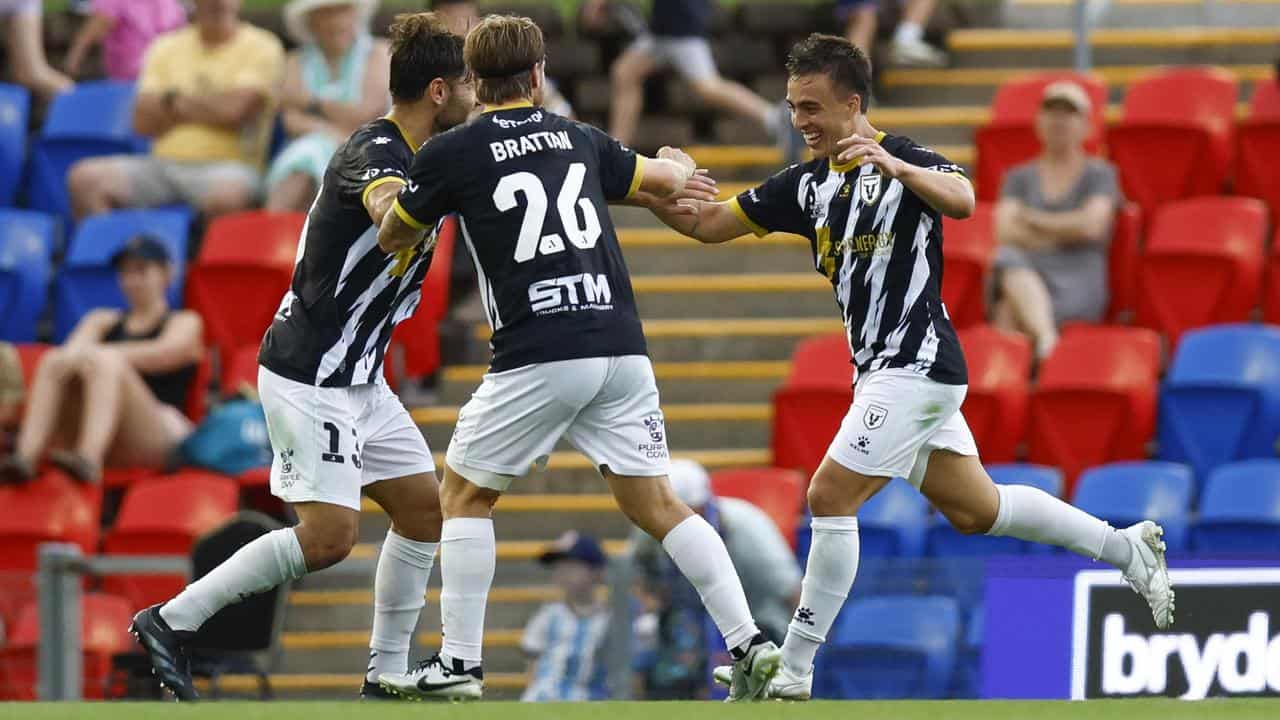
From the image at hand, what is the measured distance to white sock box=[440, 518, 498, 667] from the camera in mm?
7422

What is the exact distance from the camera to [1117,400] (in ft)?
37.0

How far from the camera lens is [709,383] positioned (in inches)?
511

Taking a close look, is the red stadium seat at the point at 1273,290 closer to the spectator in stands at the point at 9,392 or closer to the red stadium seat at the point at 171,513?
the red stadium seat at the point at 171,513

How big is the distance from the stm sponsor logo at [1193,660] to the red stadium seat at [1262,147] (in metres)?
3.66

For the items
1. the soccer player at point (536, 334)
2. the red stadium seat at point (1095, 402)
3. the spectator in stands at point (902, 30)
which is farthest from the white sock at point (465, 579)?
the spectator in stands at point (902, 30)

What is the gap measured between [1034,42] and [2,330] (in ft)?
21.1

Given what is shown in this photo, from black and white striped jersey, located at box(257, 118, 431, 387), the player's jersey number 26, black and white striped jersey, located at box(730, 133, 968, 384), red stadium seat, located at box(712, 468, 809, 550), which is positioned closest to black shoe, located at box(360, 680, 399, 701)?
black and white striped jersey, located at box(257, 118, 431, 387)

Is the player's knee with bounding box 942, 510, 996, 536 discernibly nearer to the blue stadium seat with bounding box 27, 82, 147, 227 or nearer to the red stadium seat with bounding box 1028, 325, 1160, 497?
the red stadium seat with bounding box 1028, 325, 1160, 497

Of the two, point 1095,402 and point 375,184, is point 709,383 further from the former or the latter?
point 375,184

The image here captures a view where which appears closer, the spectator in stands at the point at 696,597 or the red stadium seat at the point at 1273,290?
the spectator in stands at the point at 696,597

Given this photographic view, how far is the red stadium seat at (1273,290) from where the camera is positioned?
11930 mm

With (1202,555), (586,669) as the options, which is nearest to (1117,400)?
(1202,555)

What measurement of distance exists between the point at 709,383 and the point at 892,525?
2.33 metres

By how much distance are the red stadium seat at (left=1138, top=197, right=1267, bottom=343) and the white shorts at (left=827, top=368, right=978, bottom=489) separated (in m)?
4.55
